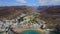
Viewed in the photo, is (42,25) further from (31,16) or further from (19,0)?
(19,0)

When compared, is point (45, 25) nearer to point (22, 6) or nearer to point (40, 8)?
point (40, 8)

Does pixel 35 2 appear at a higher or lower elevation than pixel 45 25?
higher

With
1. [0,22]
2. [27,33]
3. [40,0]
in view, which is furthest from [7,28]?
[40,0]

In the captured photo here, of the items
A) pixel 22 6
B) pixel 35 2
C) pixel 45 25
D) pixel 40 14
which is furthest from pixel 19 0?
pixel 45 25

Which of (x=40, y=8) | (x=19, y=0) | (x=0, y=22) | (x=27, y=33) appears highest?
(x=19, y=0)

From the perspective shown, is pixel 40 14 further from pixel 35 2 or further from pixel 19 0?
pixel 19 0

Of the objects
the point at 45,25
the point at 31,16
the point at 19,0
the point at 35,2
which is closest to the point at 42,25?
the point at 45,25

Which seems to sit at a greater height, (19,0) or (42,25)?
(19,0)
